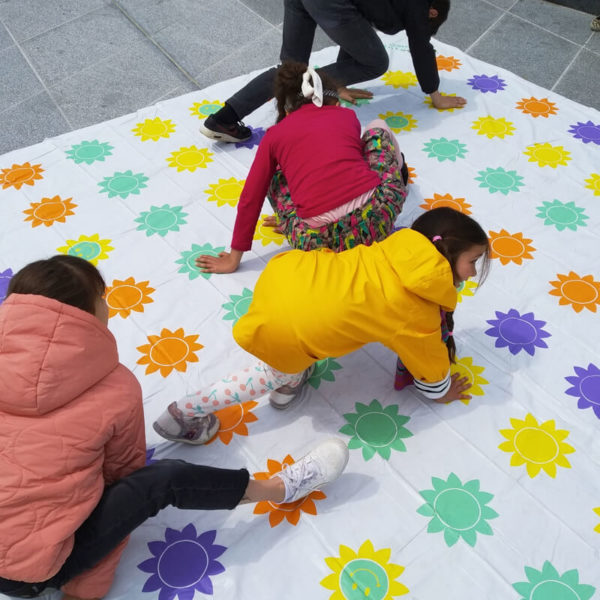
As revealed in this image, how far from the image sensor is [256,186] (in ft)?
5.37

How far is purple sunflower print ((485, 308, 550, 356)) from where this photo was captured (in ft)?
5.15

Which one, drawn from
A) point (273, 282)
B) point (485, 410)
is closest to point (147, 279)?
point (273, 282)

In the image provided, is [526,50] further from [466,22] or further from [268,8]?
[268,8]

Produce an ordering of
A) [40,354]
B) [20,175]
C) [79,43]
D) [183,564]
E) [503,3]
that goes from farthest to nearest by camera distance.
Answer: [503,3], [79,43], [20,175], [183,564], [40,354]

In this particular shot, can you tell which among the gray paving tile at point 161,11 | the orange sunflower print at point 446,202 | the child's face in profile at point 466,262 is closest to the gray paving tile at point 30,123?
the gray paving tile at point 161,11

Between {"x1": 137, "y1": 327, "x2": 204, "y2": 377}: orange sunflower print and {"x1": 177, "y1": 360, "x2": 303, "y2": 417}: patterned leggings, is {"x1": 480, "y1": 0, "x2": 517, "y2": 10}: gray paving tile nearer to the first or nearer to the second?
{"x1": 137, "y1": 327, "x2": 204, "y2": 377}: orange sunflower print

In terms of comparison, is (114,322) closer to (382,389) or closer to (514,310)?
(382,389)

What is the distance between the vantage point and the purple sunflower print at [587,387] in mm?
1431

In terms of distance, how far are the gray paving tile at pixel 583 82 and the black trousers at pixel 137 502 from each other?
2.42m

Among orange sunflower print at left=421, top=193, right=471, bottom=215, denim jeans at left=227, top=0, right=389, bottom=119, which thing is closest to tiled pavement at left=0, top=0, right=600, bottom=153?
denim jeans at left=227, top=0, right=389, bottom=119

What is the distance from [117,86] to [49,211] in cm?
99

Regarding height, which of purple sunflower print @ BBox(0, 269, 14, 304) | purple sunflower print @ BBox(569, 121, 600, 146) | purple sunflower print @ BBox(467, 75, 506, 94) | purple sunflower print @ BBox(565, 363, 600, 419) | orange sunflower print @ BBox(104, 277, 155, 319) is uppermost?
purple sunflower print @ BBox(569, 121, 600, 146)

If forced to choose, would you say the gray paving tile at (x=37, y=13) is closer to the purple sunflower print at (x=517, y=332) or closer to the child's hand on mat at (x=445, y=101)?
the child's hand on mat at (x=445, y=101)

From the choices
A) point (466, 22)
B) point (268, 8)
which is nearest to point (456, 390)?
point (466, 22)
